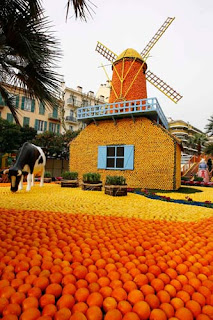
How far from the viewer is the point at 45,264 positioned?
6.42 ft

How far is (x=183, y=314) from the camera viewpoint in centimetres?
136

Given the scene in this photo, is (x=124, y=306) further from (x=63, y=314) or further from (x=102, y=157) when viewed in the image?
(x=102, y=157)

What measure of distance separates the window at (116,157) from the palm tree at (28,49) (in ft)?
29.6

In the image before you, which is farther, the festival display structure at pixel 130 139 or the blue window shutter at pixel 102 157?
the blue window shutter at pixel 102 157

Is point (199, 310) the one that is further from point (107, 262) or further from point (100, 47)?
point (100, 47)

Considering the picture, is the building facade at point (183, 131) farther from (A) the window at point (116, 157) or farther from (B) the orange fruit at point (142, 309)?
(B) the orange fruit at point (142, 309)

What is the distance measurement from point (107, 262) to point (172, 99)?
50.1ft

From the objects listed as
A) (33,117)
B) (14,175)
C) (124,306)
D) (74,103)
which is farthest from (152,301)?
(74,103)

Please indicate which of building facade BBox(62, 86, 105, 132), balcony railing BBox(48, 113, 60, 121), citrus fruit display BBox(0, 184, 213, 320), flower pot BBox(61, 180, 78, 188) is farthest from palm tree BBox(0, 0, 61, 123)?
building facade BBox(62, 86, 105, 132)

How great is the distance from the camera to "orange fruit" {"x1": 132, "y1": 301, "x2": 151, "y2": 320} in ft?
4.40

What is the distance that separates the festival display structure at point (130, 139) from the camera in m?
11.4

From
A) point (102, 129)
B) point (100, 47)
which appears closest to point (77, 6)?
point (102, 129)

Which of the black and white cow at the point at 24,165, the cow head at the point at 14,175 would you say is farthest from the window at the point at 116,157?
the cow head at the point at 14,175

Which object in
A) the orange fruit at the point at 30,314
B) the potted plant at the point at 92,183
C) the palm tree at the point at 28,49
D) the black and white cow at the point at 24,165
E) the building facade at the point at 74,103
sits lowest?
the orange fruit at the point at 30,314
